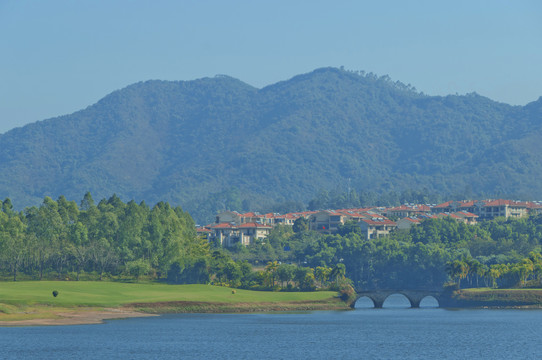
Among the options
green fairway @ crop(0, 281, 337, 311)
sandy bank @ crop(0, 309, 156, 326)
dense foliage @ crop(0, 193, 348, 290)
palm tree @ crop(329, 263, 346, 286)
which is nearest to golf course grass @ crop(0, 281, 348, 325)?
green fairway @ crop(0, 281, 337, 311)

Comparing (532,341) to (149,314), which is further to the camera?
(149,314)

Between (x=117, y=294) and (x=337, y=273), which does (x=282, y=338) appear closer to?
(x=117, y=294)

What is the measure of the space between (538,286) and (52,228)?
301 ft

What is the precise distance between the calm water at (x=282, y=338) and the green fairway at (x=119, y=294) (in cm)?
896

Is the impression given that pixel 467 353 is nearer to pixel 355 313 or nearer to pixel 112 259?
pixel 355 313

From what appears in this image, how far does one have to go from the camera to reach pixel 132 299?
156 metres

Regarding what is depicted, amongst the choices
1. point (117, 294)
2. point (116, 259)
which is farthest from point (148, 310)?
point (116, 259)

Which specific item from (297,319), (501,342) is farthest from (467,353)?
(297,319)

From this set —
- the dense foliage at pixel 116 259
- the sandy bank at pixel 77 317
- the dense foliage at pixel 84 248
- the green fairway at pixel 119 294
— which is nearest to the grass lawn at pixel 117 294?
the green fairway at pixel 119 294

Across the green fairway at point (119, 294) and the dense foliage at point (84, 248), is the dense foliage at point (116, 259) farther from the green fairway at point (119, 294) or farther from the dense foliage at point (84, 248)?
the green fairway at point (119, 294)

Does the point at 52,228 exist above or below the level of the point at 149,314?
above

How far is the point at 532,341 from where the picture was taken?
381ft

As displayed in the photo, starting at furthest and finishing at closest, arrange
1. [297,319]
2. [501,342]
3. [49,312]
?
[297,319]
[49,312]
[501,342]

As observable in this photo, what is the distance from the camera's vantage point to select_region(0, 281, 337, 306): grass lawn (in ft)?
472
